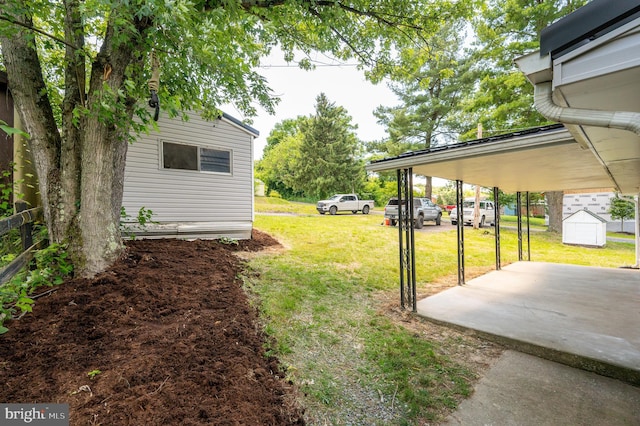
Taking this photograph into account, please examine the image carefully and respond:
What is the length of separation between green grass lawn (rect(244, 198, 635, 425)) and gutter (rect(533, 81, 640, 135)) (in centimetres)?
214

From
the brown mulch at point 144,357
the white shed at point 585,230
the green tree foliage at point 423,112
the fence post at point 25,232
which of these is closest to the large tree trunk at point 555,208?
the white shed at point 585,230

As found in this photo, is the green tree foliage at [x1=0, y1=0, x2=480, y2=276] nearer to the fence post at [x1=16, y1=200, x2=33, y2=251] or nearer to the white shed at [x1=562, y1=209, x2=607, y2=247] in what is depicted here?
the fence post at [x1=16, y1=200, x2=33, y2=251]

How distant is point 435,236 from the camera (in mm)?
11273

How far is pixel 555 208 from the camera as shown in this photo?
41.7 feet

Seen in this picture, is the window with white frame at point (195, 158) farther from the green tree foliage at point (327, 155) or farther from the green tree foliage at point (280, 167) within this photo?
the green tree foliage at point (280, 167)

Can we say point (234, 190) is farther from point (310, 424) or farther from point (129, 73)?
point (310, 424)

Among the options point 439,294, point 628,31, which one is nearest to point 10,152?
point 628,31

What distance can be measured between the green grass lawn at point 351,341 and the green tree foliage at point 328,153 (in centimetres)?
1818

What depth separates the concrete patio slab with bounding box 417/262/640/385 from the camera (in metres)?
2.76

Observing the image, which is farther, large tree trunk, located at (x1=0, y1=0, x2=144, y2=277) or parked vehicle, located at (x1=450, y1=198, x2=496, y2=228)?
parked vehicle, located at (x1=450, y1=198, x2=496, y2=228)

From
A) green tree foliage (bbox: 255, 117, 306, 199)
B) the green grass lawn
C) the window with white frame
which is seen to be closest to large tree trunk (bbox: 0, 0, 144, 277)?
the green grass lawn

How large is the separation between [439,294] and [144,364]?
4.40 meters

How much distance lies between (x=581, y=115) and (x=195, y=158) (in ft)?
23.6

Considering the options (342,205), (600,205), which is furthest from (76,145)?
(600,205)
